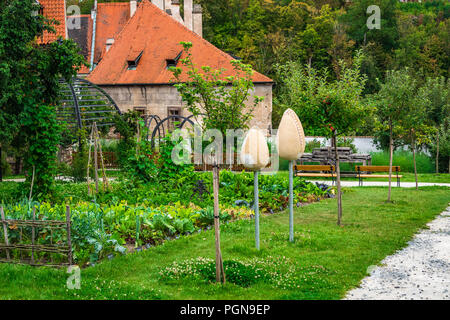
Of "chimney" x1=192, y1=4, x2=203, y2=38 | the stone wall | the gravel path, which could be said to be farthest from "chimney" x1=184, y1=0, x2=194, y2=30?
the gravel path

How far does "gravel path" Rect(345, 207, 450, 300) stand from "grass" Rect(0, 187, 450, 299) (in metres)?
0.21

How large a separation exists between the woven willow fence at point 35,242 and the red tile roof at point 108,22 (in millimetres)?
39009

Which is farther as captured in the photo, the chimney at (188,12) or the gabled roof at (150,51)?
the chimney at (188,12)

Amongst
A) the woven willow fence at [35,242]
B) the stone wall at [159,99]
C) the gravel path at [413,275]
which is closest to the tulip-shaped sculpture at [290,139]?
the gravel path at [413,275]

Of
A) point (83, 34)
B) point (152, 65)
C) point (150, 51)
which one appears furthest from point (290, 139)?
point (83, 34)

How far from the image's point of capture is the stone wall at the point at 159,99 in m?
34.9

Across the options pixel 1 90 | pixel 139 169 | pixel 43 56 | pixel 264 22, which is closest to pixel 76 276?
pixel 1 90

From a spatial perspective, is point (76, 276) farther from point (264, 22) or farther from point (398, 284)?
point (264, 22)

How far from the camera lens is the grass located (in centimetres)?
758

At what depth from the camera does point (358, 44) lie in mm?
57438

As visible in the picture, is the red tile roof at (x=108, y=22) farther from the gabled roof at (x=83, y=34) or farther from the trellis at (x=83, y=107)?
the trellis at (x=83, y=107)

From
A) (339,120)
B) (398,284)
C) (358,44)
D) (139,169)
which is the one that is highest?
(358,44)

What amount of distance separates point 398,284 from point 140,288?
3.78 meters

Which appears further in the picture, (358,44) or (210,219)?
(358,44)
